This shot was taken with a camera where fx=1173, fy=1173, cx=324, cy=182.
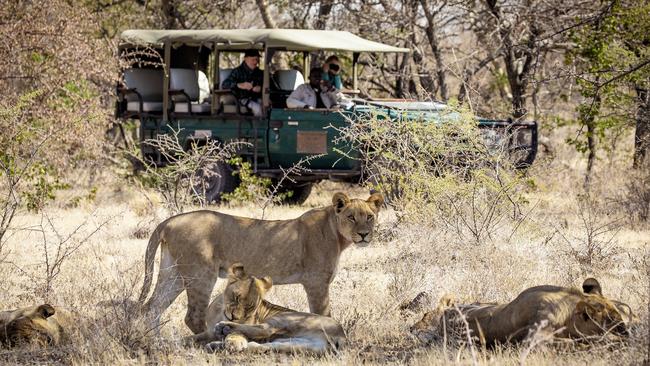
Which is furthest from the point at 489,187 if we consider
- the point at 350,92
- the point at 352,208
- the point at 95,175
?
the point at 95,175

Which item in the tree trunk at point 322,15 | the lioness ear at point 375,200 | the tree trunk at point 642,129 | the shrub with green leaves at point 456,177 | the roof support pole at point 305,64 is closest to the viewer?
the lioness ear at point 375,200

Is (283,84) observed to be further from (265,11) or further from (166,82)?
(265,11)

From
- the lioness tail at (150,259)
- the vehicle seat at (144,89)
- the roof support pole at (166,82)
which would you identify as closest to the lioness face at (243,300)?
the lioness tail at (150,259)

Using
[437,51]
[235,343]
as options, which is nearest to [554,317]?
[235,343]

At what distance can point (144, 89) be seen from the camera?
17484mm

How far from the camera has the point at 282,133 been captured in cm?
1547

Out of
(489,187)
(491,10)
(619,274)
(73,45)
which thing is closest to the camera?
(619,274)

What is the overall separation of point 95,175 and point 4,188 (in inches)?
247

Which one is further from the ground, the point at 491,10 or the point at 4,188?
the point at 491,10

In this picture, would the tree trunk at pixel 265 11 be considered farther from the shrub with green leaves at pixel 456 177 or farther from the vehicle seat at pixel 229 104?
the shrub with green leaves at pixel 456 177

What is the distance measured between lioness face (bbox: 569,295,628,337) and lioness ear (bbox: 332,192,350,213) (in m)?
1.88

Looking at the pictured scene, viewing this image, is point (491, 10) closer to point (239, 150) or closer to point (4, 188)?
point (239, 150)

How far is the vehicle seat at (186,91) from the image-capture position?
53.7 feet

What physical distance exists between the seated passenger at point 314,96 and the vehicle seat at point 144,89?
2493 mm
